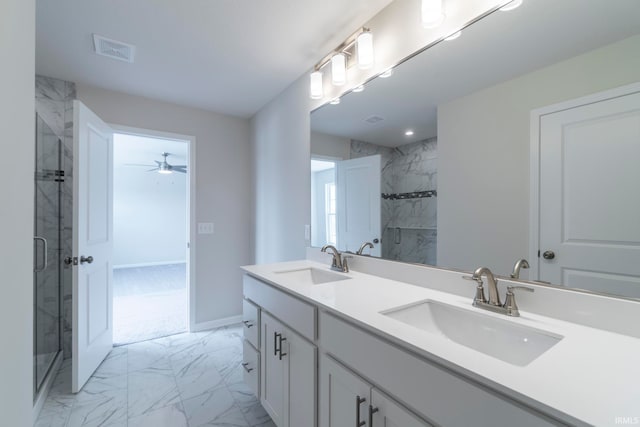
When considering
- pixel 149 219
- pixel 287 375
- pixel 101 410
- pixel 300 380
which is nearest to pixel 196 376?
pixel 101 410

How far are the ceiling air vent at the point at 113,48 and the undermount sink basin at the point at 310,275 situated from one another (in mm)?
1800

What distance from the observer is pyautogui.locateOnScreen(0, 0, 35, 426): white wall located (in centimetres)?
76

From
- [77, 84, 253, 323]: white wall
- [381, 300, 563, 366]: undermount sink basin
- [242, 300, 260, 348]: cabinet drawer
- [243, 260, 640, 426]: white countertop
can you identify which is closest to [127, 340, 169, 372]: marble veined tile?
[77, 84, 253, 323]: white wall

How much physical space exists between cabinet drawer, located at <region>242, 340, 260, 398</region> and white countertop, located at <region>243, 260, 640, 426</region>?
0.82 metres

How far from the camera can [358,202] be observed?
6.14 feet

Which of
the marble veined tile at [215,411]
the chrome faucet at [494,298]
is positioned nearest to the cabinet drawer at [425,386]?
the chrome faucet at [494,298]

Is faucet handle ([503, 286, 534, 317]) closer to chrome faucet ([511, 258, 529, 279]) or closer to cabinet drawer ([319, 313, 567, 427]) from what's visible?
chrome faucet ([511, 258, 529, 279])

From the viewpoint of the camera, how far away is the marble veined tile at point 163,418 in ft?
5.39

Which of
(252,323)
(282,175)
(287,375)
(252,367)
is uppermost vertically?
(282,175)

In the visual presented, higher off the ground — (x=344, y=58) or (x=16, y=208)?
(x=344, y=58)

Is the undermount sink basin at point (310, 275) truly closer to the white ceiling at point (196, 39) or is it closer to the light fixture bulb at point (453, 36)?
the light fixture bulb at point (453, 36)

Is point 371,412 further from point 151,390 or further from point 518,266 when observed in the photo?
point 151,390

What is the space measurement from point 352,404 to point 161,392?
1.65 metres

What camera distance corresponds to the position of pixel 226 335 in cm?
286
